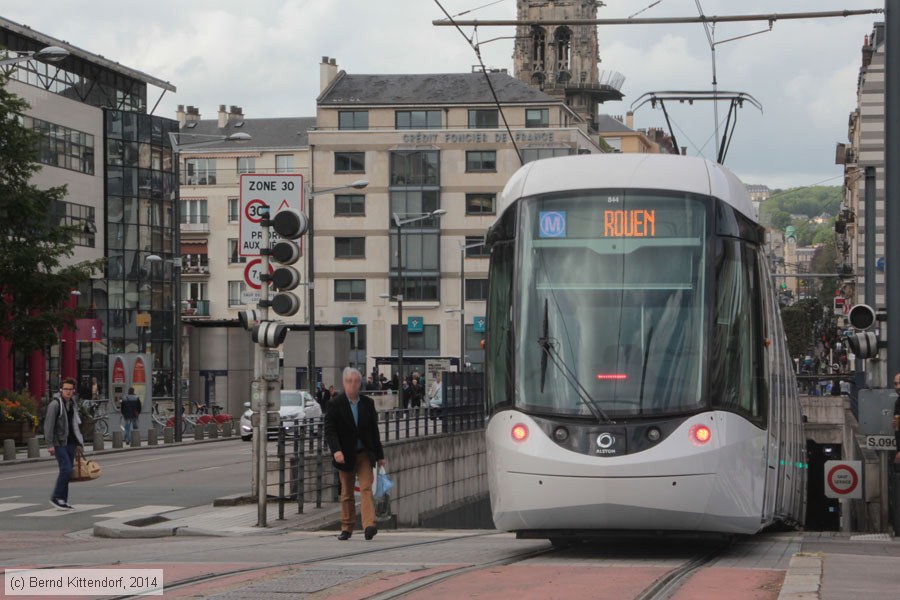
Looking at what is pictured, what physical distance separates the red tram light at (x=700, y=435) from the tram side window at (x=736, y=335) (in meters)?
0.27

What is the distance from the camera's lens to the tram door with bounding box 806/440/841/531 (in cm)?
4494

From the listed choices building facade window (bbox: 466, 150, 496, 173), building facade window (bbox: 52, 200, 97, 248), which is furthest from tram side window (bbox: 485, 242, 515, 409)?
building facade window (bbox: 466, 150, 496, 173)

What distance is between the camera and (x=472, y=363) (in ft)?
304

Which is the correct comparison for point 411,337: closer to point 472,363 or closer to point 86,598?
point 472,363

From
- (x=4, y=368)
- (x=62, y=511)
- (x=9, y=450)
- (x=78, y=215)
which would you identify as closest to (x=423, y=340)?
(x=78, y=215)

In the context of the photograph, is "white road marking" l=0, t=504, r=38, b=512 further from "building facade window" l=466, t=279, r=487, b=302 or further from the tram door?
"building facade window" l=466, t=279, r=487, b=302

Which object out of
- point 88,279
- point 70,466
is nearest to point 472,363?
point 88,279

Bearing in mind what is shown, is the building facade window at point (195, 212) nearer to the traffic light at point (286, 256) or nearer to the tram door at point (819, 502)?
the tram door at point (819, 502)

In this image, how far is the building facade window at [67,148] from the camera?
66.0 m

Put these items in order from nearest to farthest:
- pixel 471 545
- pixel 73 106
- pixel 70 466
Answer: pixel 471 545 → pixel 70 466 → pixel 73 106

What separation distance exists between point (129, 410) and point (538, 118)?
52833 mm

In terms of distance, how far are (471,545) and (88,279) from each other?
27.9 m

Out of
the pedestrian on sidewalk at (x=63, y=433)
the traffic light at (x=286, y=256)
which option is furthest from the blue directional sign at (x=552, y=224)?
the pedestrian on sidewalk at (x=63, y=433)

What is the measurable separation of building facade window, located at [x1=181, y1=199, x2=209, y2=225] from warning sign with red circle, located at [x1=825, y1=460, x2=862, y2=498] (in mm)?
91979
